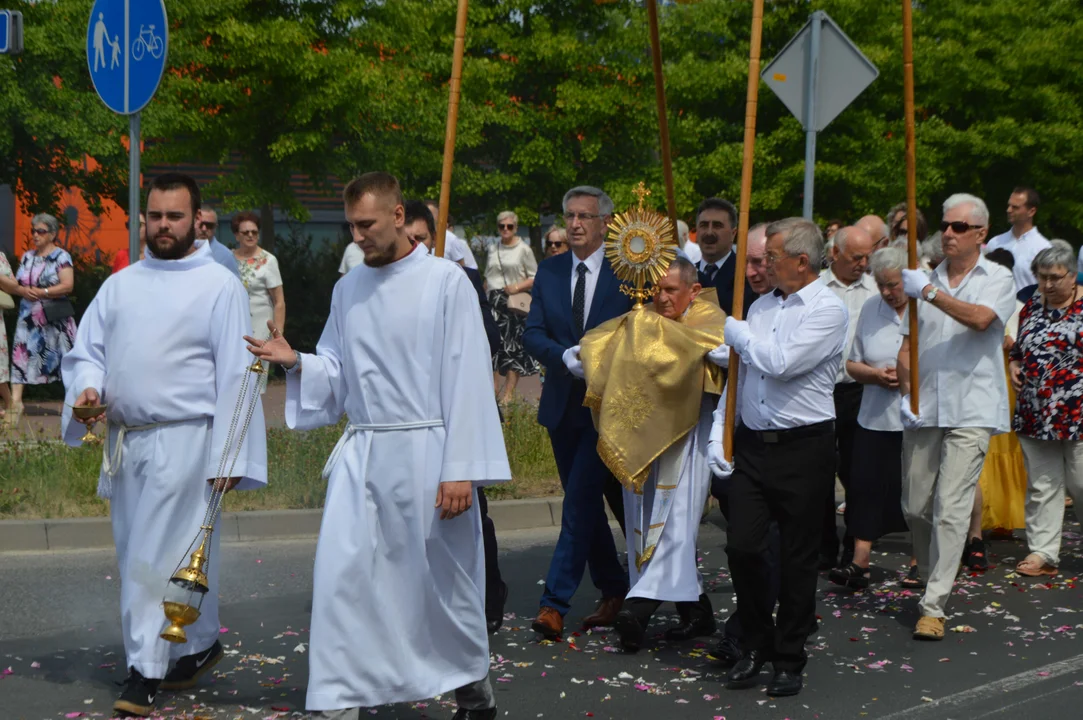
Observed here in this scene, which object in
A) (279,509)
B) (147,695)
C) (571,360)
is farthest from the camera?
(279,509)

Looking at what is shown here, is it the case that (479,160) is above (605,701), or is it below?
above

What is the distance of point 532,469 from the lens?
10.7 meters

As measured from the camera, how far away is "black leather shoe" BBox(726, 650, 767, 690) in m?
6.16

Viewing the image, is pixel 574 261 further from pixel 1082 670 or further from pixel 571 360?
pixel 1082 670

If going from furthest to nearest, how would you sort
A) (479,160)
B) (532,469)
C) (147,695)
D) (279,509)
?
(479,160), (532,469), (279,509), (147,695)

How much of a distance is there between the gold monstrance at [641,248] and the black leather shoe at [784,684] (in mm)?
1768

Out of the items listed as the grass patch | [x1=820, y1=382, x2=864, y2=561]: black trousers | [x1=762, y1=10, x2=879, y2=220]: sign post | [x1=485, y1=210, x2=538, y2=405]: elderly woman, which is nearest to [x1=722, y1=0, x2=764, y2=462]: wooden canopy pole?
[x1=820, y1=382, x2=864, y2=561]: black trousers

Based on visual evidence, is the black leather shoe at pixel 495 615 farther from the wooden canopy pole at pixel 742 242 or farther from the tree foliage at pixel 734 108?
the tree foliage at pixel 734 108

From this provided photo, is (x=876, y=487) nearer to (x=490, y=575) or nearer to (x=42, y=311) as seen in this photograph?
(x=490, y=575)

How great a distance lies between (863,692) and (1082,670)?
3.39 ft

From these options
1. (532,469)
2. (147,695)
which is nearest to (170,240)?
(147,695)

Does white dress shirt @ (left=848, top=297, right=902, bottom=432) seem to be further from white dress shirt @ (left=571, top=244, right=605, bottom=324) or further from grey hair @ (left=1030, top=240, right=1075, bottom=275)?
white dress shirt @ (left=571, top=244, right=605, bottom=324)

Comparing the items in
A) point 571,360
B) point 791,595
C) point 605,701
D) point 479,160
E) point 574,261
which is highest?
point 479,160

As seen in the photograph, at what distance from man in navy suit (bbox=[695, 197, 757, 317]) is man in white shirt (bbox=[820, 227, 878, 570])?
119 cm
